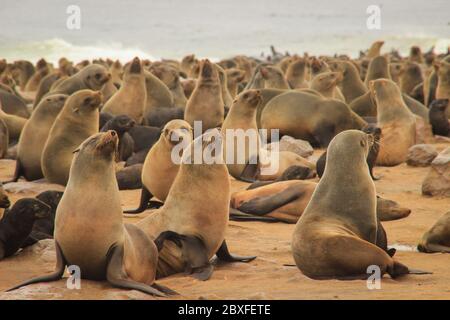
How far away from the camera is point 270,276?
17.6ft

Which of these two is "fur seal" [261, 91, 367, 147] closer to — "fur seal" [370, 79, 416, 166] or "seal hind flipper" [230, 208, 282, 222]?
"fur seal" [370, 79, 416, 166]

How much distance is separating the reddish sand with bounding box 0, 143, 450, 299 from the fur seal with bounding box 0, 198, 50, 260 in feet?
0.28

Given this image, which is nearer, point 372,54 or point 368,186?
point 368,186

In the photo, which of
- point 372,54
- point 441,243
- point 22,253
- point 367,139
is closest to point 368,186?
point 367,139

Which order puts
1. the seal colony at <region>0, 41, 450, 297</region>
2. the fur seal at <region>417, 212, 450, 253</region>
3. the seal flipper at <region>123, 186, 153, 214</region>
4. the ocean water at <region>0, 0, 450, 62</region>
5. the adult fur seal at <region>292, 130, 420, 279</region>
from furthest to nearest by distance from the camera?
the ocean water at <region>0, 0, 450, 62</region>
the seal flipper at <region>123, 186, 153, 214</region>
the fur seal at <region>417, 212, 450, 253</region>
the adult fur seal at <region>292, 130, 420, 279</region>
the seal colony at <region>0, 41, 450, 297</region>

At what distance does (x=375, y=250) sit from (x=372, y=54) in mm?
20108

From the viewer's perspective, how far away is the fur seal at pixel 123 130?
31.1ft

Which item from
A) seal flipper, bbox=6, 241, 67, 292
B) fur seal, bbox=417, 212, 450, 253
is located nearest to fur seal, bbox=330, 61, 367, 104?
fur seal, bbox=417, 212, 450, 253

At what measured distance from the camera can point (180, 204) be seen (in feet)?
18.9

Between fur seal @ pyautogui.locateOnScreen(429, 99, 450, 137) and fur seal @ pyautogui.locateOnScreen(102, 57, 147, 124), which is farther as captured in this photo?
fur seal @ pyautogui.locateOnScreen(429, 99, 450, 137)

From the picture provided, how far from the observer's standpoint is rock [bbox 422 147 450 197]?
8.06 metres

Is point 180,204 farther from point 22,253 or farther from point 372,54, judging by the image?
point 372,54

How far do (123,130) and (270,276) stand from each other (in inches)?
179
